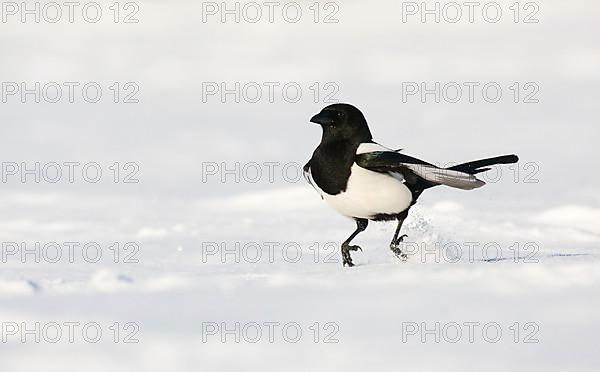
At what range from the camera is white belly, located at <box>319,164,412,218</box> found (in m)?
8.43

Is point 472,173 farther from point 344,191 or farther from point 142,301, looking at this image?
point 142,301

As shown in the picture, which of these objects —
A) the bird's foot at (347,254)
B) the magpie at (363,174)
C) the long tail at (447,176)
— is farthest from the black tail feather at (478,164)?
the bird's foot at (347,254)

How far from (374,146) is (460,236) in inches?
114

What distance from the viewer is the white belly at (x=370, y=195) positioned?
27.7 ft

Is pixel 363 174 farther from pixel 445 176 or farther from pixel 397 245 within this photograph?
pixel 397 245

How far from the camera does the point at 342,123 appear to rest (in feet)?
28.4

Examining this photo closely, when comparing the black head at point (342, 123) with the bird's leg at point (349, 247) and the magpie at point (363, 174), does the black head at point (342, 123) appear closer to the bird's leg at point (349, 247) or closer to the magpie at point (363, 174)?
the magpie at point (363, 174)

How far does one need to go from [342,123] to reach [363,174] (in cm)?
45

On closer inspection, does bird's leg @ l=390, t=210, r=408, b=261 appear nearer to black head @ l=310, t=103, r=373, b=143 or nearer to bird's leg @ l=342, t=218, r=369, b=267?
bird's leg @ l=342, t=218, r=369, b=267

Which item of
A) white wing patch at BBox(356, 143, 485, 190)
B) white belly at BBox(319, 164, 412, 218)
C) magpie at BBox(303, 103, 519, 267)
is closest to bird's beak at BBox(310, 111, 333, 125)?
magpie at BBox(303, 103, 519, 267)

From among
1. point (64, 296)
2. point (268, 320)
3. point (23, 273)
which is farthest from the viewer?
point (23, 273)

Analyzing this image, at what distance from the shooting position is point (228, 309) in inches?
262

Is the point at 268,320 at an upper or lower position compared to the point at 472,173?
lower

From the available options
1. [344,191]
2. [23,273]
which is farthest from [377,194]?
[23,273]
